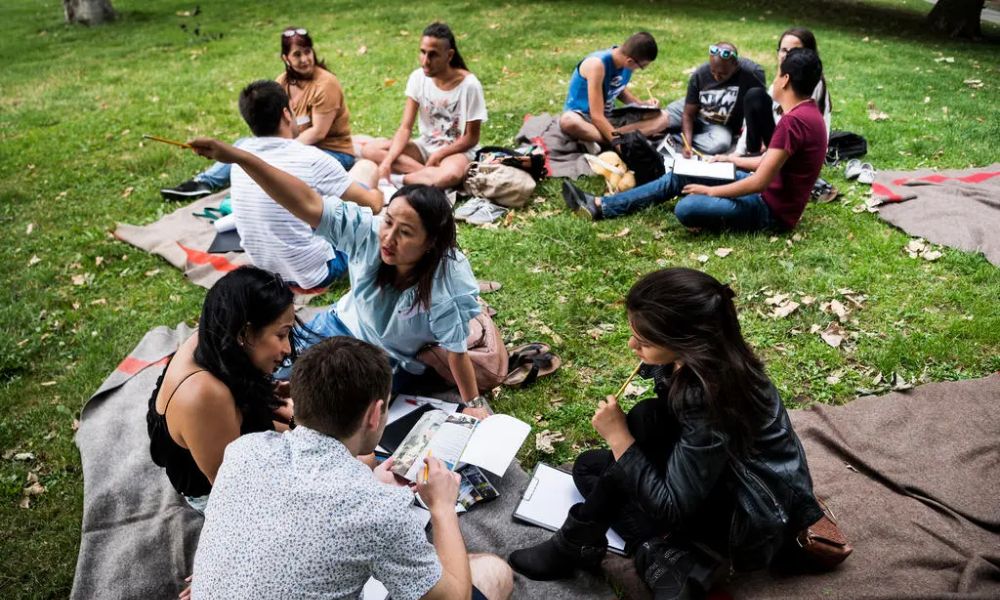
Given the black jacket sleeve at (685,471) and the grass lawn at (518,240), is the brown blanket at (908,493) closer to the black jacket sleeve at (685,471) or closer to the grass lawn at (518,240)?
the grass lawn at (518,240)

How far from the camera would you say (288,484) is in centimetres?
199

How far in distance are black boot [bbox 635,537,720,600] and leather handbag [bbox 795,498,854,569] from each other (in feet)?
1.38

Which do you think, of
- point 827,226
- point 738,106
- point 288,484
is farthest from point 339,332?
point 738,106

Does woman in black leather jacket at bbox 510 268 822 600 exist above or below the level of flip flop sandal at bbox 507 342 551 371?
above

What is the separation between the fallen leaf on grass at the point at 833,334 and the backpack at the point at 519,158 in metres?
3.21

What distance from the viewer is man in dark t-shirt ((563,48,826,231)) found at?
17.8 feet

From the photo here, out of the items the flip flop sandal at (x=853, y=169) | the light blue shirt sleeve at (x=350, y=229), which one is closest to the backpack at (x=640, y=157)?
the flip flop sandal at (x=853, y=169)

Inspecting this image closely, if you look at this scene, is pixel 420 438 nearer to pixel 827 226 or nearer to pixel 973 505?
pixel 973 505

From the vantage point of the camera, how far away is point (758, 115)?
659cm

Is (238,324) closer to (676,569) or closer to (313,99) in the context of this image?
(676,569)

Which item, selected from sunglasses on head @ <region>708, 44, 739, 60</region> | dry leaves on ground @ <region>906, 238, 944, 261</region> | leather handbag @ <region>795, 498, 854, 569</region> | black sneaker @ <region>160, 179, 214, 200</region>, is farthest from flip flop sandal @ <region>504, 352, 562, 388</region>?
black sneaker @ <region>160, 179, 214, 200</region>

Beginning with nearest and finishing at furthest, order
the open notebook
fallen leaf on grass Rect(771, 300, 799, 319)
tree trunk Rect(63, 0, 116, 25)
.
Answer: the open notebook < fallen leaf on grass Rect(771, 300, 799, 319) < tree trunk Rect(63, 0, 116, 25)

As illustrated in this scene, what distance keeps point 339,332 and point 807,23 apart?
13347mm

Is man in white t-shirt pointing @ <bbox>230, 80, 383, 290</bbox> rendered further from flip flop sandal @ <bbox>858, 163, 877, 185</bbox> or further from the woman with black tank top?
flip flop sandal @ <bbox>858, 163, 877, 185</bbox>
